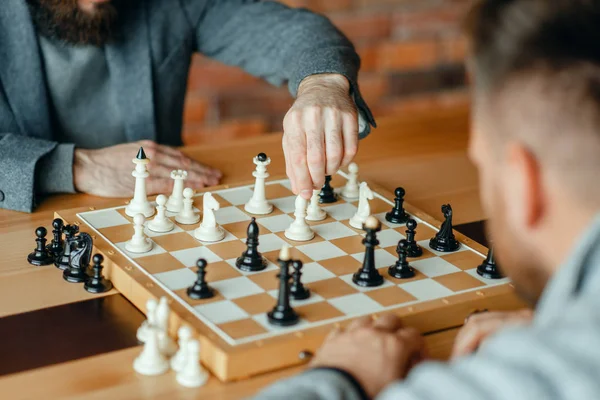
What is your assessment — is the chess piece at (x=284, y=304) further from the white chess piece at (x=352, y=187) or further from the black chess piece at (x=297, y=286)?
the white chess piece at (x=352, y=187)

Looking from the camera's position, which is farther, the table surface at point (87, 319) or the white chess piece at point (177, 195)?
the white chess piece at point (177, 195)

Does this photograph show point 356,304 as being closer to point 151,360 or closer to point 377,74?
point 151,360

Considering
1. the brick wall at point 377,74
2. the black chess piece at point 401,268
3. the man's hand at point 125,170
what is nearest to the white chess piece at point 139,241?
the man's hand at point 125,170

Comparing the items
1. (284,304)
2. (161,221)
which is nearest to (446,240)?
(284,304)

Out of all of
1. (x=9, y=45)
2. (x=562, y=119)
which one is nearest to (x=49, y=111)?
(x=9, y=45)

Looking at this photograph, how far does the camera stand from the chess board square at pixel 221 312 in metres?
1.34

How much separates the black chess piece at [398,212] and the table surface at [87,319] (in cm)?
15

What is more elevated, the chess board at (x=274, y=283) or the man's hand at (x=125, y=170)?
the man's hand at (x=125, y=170)

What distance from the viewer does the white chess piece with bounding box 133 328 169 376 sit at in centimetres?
124

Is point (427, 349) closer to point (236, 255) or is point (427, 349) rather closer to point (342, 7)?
point (236, 255)

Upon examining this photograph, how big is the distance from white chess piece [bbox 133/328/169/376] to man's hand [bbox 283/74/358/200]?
55 centimetres

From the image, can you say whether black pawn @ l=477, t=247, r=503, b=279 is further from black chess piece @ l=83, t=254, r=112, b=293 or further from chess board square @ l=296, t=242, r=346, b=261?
black chess piece @ l=83, t=254, r=112, b=293

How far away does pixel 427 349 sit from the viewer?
135 centimetres

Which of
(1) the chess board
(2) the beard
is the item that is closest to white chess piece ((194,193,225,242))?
(1) the chess board
